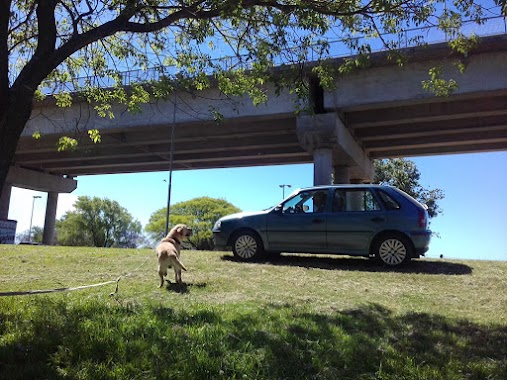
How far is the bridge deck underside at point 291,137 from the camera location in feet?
69.1

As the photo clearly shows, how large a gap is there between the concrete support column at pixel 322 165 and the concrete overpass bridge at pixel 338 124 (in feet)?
0.16

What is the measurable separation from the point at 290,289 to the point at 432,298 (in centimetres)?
214

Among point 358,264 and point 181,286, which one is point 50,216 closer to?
point 358,264

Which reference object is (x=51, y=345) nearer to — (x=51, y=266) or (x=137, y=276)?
(x=137, y=276)

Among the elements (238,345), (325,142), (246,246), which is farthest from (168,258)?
(325,142)

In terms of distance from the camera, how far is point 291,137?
2672 cm

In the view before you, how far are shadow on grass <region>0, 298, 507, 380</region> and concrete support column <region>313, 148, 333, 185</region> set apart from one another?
16776 millimetres

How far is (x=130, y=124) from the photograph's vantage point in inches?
919


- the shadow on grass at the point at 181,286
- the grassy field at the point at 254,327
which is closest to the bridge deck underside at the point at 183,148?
the grassy field at the point at 254,327

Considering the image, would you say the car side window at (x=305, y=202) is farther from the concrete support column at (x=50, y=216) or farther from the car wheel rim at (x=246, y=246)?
the concrete support column at (x=50, y=216)

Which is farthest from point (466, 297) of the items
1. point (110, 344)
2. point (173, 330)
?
point (110, 344)

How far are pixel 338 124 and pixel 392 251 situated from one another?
1232cm

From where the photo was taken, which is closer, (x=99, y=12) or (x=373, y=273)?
(x=99, y=12)

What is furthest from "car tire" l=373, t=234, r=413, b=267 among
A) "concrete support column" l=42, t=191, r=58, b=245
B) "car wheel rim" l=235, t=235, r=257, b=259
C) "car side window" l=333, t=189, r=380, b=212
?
"concrete support column" l=42, t=191, r=58, b=245
